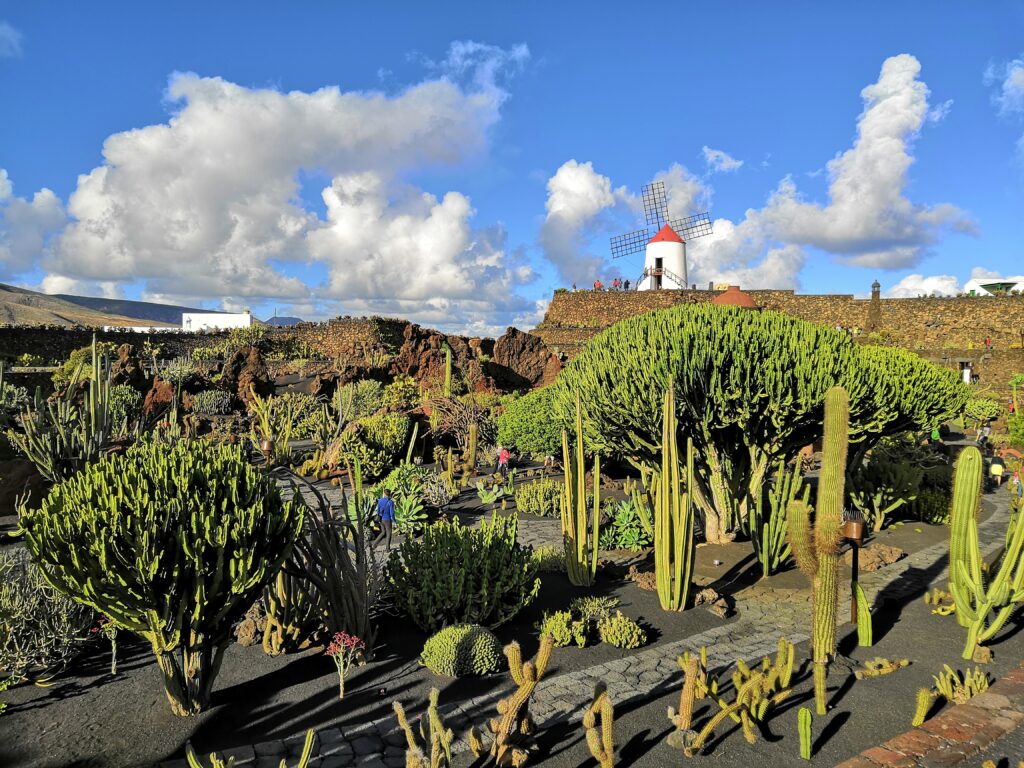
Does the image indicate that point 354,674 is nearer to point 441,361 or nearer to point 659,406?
point 659,406

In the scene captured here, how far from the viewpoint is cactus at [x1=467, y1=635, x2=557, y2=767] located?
4223 mm

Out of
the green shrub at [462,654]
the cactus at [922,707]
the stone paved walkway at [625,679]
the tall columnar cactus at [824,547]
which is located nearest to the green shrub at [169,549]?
the stone paved walkway at [625,679]

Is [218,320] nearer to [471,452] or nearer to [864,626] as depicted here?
[471,452]

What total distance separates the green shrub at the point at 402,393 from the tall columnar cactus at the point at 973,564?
17.3 m

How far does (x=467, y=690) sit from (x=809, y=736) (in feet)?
8.98

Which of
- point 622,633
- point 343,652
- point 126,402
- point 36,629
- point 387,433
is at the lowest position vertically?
point 622,633

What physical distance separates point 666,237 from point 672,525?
149ft

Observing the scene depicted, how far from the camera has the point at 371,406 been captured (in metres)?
22.2

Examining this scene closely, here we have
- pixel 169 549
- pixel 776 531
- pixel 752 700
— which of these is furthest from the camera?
pixel 776 531

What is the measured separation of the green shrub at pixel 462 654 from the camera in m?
5.73

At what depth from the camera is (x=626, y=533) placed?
1026cm

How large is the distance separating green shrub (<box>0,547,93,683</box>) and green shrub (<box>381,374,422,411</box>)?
15728 millimetres

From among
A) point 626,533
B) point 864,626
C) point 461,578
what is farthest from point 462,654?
point 626,533

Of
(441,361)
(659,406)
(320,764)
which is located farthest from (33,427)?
(441,361)
